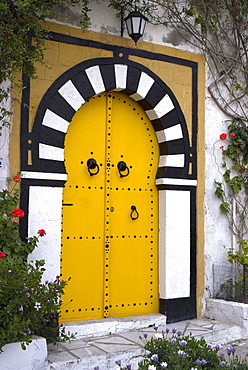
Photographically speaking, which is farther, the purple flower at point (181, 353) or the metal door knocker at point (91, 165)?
the metal door knocker at point (91, 165)

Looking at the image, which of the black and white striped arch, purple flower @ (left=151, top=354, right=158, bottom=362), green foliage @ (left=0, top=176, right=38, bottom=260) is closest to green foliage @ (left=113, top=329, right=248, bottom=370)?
purple flower @ (left=151, top=354, right=158, bottom=362)

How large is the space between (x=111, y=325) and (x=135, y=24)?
125 inches

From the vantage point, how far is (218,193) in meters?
5.79

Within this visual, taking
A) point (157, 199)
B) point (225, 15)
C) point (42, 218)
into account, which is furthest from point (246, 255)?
point (225, 15)

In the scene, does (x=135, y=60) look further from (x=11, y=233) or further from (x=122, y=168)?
(x=11, y=233)

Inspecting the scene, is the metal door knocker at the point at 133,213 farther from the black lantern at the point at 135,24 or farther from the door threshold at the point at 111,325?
the black lantern at the point at 135,24

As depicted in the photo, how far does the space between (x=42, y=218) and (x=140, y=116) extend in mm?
1748

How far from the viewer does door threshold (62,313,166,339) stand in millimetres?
4678

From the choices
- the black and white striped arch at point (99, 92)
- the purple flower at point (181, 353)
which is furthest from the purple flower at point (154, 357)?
the black and white striped arch at point (99, 92)

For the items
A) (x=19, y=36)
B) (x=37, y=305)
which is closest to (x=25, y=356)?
(x=37, y=305)

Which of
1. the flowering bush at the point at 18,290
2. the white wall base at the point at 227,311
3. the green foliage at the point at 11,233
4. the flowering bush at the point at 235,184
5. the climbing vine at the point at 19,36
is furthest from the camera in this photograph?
the flowering bush at the point at 235,184

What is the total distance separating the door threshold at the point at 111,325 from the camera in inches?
184

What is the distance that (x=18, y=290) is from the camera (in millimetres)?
3551

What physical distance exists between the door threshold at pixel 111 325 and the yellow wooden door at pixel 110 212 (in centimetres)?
13
